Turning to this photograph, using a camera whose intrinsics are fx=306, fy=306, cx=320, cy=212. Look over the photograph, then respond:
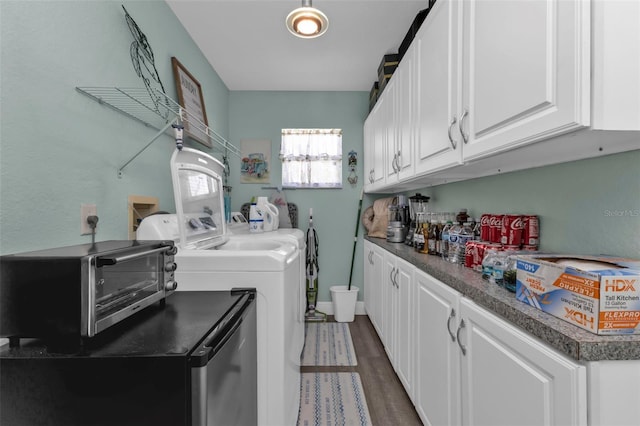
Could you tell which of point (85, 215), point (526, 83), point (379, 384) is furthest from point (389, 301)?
point (85, 215)

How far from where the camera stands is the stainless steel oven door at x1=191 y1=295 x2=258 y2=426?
2.36ft

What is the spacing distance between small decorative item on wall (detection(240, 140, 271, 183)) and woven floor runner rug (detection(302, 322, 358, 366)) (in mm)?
1754

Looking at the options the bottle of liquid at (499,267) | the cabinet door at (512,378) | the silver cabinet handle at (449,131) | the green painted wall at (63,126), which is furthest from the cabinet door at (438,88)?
the green painted wall at (63,126)

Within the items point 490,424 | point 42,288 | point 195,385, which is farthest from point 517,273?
point 42,288

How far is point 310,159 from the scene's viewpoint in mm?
3596

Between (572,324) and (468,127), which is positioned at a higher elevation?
(468,127)

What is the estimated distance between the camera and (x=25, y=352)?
73cm

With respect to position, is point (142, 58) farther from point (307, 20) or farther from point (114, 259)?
point (114, 259)

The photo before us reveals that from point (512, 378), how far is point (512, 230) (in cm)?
69

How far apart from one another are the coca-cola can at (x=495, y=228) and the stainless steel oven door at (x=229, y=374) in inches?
45.8

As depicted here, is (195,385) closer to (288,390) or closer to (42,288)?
(42,288)

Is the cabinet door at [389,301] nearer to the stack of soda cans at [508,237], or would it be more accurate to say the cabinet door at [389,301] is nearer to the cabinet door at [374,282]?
the cabinet door at [374,282]

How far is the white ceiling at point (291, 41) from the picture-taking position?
7.10 feet

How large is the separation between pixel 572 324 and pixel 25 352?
52.2 inches
